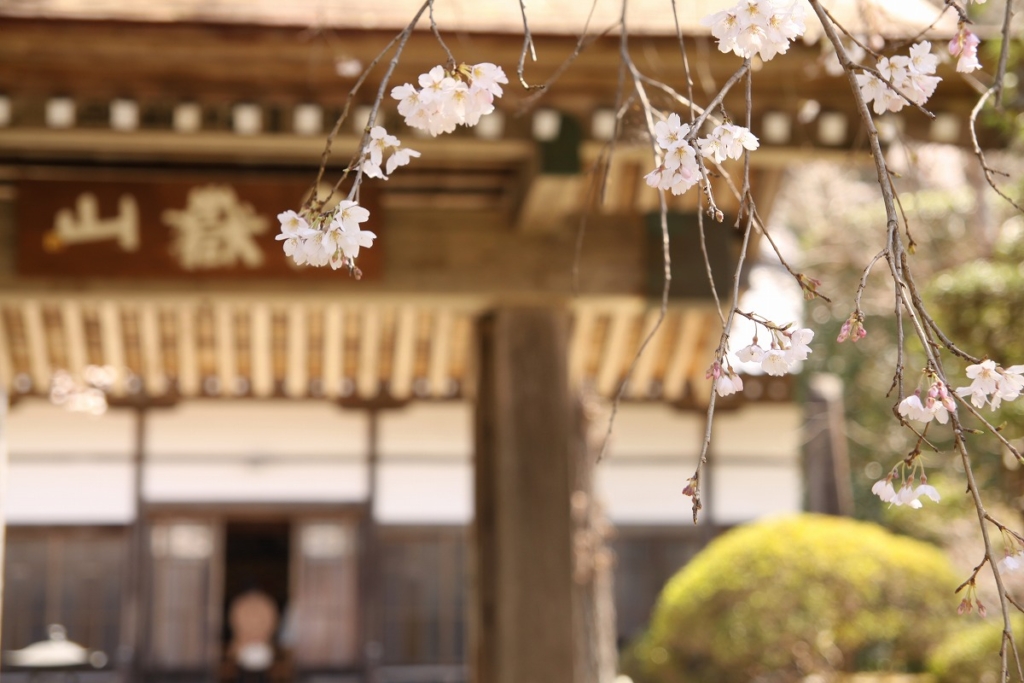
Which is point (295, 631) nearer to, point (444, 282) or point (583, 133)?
point (444, 282)

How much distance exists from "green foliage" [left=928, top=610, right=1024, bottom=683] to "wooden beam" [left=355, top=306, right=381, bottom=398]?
357cm

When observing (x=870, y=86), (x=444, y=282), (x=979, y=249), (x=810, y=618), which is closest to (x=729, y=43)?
(x=870, y=86)

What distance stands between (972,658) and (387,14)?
13.8 ft

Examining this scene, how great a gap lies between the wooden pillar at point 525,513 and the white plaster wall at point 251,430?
423 cm

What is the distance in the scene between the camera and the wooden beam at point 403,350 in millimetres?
6746

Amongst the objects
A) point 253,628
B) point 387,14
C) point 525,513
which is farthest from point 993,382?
point 253,628

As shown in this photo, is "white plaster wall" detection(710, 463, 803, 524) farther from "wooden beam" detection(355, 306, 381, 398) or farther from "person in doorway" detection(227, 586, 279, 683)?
"person in doorway" detection(227, 586, 279, 683)

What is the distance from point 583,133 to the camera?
384cm

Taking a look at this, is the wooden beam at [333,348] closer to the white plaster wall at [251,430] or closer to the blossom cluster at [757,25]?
the white plaster wall at [251,430]

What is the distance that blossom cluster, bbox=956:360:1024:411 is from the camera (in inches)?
58.9

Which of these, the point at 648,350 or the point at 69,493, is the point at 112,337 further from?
the point at 648,350

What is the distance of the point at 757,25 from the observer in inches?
57.5

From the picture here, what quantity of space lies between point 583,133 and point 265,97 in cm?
104

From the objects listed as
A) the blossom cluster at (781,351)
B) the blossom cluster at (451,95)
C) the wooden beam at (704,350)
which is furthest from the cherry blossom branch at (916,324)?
the wooden beam at (704,350)
